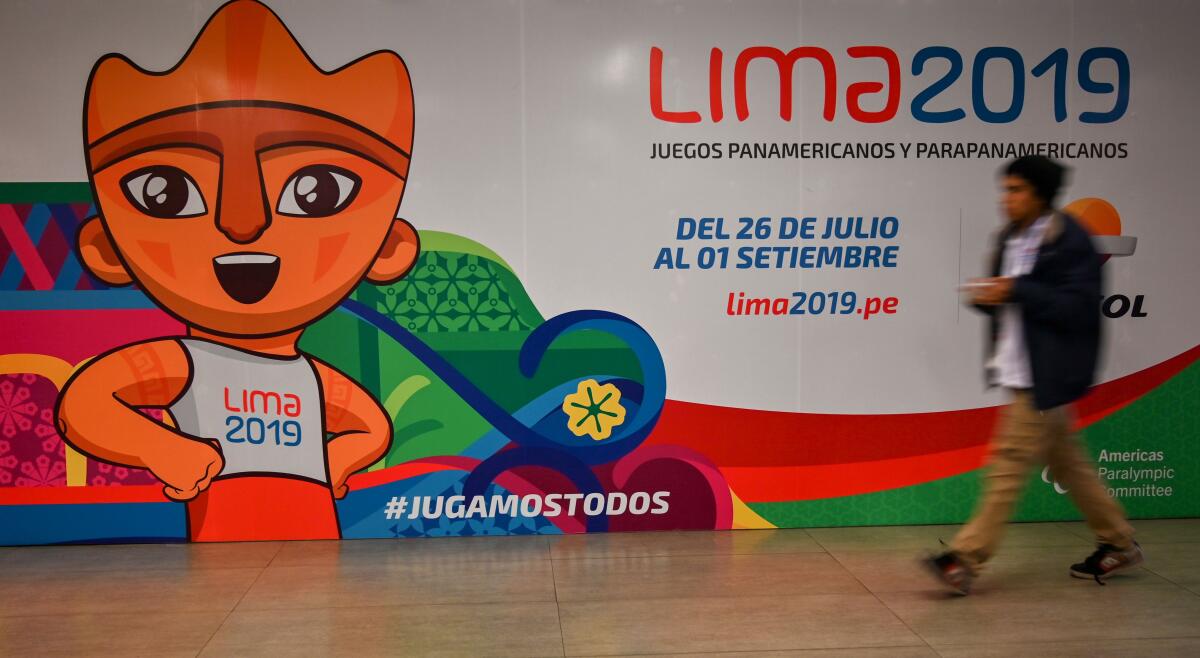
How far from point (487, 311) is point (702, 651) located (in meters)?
1.84

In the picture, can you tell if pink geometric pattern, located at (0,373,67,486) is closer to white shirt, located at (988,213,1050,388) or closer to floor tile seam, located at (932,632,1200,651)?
floor tile seam, located at (932,632,1200,651)

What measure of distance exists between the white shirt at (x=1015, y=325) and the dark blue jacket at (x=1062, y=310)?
0.12ft

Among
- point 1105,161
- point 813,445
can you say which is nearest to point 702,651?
point 813,445

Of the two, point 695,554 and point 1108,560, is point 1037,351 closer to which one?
point 1108,560

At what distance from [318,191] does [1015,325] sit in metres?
2.92

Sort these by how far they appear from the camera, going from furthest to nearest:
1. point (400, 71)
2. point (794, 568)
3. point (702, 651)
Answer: point (400, 71) → point (794, 568) → point (702, 651)

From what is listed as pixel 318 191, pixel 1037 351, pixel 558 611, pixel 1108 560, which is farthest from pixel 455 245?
pixel 1108 560

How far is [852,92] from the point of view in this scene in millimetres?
4359

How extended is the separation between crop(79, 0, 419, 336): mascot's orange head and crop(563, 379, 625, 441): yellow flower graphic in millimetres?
975

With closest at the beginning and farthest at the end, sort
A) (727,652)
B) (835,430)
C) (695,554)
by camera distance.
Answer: (727,652) → (695,554) → (835,430)

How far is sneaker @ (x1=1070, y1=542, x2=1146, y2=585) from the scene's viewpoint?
371cm

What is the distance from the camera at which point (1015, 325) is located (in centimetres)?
352

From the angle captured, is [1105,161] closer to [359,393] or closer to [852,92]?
[852,92]

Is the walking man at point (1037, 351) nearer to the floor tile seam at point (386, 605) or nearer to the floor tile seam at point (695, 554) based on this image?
the floor tile seam at point (695, 554)
